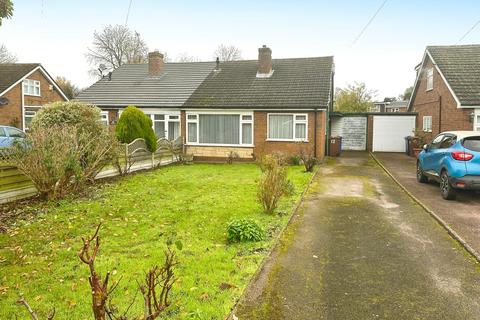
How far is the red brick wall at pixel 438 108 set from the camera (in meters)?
17.3

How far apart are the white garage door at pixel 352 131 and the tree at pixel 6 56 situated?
145 feet

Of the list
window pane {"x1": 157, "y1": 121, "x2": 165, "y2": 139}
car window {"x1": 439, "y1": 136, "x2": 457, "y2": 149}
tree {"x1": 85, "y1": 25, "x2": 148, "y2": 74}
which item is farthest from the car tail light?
tree {"x1": 85, "y1": 25, "x2": 148, "y2": 74}

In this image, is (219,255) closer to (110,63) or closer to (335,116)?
(335,116)

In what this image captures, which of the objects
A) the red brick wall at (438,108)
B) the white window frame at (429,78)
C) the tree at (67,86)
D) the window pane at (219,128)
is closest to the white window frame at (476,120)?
the red brick wall at (438,108)

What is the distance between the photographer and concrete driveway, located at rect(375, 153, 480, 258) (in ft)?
21.4

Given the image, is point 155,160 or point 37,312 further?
point 155,160

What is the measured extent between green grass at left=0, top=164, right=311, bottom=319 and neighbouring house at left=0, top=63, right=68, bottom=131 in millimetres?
20825

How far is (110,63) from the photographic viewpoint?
4459 centimetres

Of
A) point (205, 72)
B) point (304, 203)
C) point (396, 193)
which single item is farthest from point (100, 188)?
point (205, 72)

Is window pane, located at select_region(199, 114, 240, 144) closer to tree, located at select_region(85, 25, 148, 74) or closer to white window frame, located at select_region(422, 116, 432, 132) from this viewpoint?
white window frame, located at select_region(422, 116, 432, 132)

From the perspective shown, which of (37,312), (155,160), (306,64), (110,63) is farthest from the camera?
(110,63)

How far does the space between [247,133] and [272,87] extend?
9.52 ft

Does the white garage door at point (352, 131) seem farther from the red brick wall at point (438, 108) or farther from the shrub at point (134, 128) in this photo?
the shrub at point (134, 128)

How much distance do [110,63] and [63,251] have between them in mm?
43022
